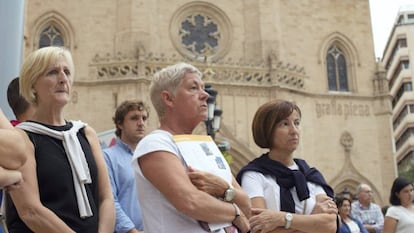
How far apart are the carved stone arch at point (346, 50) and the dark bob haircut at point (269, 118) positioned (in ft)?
66.6

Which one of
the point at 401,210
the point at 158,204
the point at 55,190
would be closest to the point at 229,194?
the point at 158,204

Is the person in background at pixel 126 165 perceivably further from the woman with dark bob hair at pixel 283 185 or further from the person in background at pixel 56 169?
the woman with dark bob hair at pixel 283 185

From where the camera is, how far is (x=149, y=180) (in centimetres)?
296

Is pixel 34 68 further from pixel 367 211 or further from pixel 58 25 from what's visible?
pixel 58 25

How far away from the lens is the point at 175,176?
9.32 feet

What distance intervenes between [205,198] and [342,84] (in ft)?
71.2

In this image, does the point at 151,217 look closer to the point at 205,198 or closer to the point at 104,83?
the point at 205,198

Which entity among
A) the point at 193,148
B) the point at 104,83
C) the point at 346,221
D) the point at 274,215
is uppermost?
the point at 104,83

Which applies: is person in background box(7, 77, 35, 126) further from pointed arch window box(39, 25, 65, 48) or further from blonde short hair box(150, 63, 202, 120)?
pointed arch window box(39, 25, 65, 48)

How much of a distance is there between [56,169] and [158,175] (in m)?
0.60

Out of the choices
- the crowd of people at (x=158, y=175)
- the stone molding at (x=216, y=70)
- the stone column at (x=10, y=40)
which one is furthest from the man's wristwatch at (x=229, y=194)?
the stone molding at (x=216, y=70)

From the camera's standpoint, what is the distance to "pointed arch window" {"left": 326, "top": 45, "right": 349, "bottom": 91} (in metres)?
23.5

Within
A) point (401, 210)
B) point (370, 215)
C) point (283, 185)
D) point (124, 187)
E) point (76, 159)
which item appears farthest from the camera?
point (370, 215)

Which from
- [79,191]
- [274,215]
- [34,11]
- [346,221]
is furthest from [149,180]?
[34,11]
